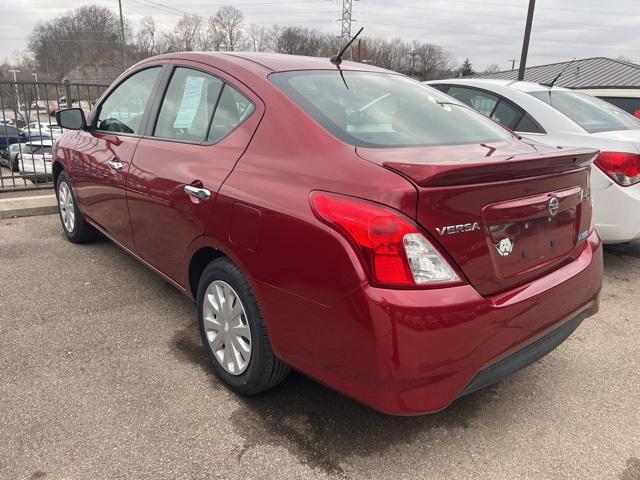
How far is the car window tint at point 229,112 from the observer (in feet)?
8.20

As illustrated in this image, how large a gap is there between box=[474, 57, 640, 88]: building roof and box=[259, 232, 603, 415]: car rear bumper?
18.0m

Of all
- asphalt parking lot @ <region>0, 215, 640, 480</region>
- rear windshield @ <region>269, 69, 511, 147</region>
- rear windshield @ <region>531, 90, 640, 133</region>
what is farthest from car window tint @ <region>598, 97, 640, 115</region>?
rear windshield @ <region>269, 69, 511, 147</region>

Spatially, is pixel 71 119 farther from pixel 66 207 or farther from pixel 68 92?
pixel 68 92

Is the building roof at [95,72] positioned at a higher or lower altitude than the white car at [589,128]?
higher

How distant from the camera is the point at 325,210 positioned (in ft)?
6.21

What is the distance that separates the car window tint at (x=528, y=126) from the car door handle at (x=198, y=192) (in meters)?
3.39

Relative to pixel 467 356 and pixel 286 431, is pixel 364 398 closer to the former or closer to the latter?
pixel 467 356

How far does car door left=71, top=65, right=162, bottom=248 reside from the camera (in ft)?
11.0

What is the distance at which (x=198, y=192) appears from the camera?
99.3 inches

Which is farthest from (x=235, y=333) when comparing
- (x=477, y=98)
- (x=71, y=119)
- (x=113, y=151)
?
(x=477, y=98)

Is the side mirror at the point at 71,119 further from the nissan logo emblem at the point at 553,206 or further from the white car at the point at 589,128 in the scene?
the white car at the point at 589,128

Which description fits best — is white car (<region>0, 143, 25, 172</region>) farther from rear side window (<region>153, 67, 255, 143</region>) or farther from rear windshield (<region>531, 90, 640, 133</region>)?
rear windshield (<region>531, 90, 640, 133</region>)

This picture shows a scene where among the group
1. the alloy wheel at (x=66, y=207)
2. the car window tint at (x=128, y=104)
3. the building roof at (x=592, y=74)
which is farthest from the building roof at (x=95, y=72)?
the car window tint at (x=128, y=104)

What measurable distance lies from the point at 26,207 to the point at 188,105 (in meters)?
3.91
